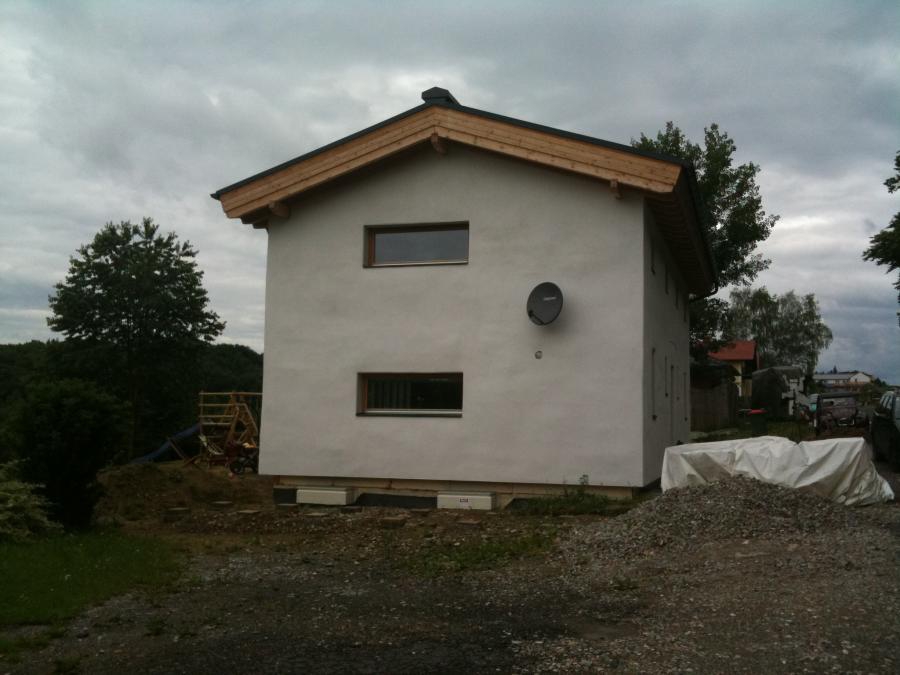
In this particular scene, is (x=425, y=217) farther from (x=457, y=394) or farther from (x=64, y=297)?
(x=64, y=297)

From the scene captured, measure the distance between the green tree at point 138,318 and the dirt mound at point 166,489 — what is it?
67.5 feet

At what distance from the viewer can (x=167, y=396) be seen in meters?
38.3

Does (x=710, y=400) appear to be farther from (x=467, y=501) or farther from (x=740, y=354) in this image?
(x=740, y=354)

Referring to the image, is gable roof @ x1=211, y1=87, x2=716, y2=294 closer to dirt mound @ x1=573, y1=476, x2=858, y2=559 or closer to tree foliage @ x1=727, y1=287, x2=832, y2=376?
dirt mound @ x1=573, y1=476, x2=858, y2=559

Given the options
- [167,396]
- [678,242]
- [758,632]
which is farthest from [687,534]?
[167,396]

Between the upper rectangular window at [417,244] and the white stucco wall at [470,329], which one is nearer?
the white stucco wall at [470,329]

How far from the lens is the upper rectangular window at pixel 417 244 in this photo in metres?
12.5

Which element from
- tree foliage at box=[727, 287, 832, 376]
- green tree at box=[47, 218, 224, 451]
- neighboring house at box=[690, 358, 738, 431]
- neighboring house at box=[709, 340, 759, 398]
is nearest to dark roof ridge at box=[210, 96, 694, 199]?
neighboring house at box=[690, 358, 738, 431]

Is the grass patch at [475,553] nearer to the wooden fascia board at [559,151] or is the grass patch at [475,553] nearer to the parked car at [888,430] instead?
the wooden fascia board at [559,151]

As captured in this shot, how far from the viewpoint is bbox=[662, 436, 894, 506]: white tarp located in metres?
9.99

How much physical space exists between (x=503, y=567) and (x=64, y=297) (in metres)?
33.5

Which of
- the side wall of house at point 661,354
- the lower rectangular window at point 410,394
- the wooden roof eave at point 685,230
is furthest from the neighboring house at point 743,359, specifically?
the lower rectangular window at point 410,394

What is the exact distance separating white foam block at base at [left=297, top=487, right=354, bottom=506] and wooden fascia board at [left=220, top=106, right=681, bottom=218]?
4625mm

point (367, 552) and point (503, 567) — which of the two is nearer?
point (503, 567)
